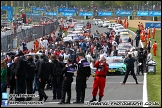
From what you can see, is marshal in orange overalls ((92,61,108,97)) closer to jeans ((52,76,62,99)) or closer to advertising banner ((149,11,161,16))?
jeans ((52,76,62,99))

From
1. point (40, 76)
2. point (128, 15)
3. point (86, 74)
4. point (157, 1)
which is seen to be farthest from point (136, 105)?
point (157, 1)

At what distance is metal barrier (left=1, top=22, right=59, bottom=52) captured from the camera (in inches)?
1597

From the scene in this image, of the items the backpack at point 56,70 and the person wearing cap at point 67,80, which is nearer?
the person wearing cap at point 67,80

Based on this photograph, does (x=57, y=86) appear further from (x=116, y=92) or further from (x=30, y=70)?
(x=116, y=92)

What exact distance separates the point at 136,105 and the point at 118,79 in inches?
461

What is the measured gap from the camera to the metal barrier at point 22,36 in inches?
1597

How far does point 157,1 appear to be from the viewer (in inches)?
5792

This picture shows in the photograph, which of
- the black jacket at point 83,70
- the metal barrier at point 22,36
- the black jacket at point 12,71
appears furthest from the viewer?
the metal barrier at point 22,36

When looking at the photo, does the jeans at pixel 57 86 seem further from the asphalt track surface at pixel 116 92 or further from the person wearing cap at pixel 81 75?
the person wearing cap at pixel 81 75

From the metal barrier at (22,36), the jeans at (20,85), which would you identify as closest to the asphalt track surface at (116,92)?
the jeans at (20,85)

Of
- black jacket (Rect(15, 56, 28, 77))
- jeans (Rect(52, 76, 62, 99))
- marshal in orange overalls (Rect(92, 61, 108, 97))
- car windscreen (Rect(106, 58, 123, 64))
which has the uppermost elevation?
black jacket (Rect(15, 56, 28, 77))

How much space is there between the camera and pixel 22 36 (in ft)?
160

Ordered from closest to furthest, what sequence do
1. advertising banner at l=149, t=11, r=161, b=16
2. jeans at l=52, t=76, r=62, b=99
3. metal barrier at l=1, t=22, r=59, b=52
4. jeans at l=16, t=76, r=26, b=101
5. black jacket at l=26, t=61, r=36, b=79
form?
1. jeans at l=16, t=76, r=26, b=101
2. black jacket at l=26, t=61, r=36, b=79
3. jeans at l=52, t=76, r=62, b=99
4. metal barrier at l=1, t=22, r=59, b=52
5. advertising banner at l=149, t=11, r=161, b=16

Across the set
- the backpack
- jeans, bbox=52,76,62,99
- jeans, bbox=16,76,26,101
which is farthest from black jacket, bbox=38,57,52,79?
jeans, bbox=52,76,62,99
